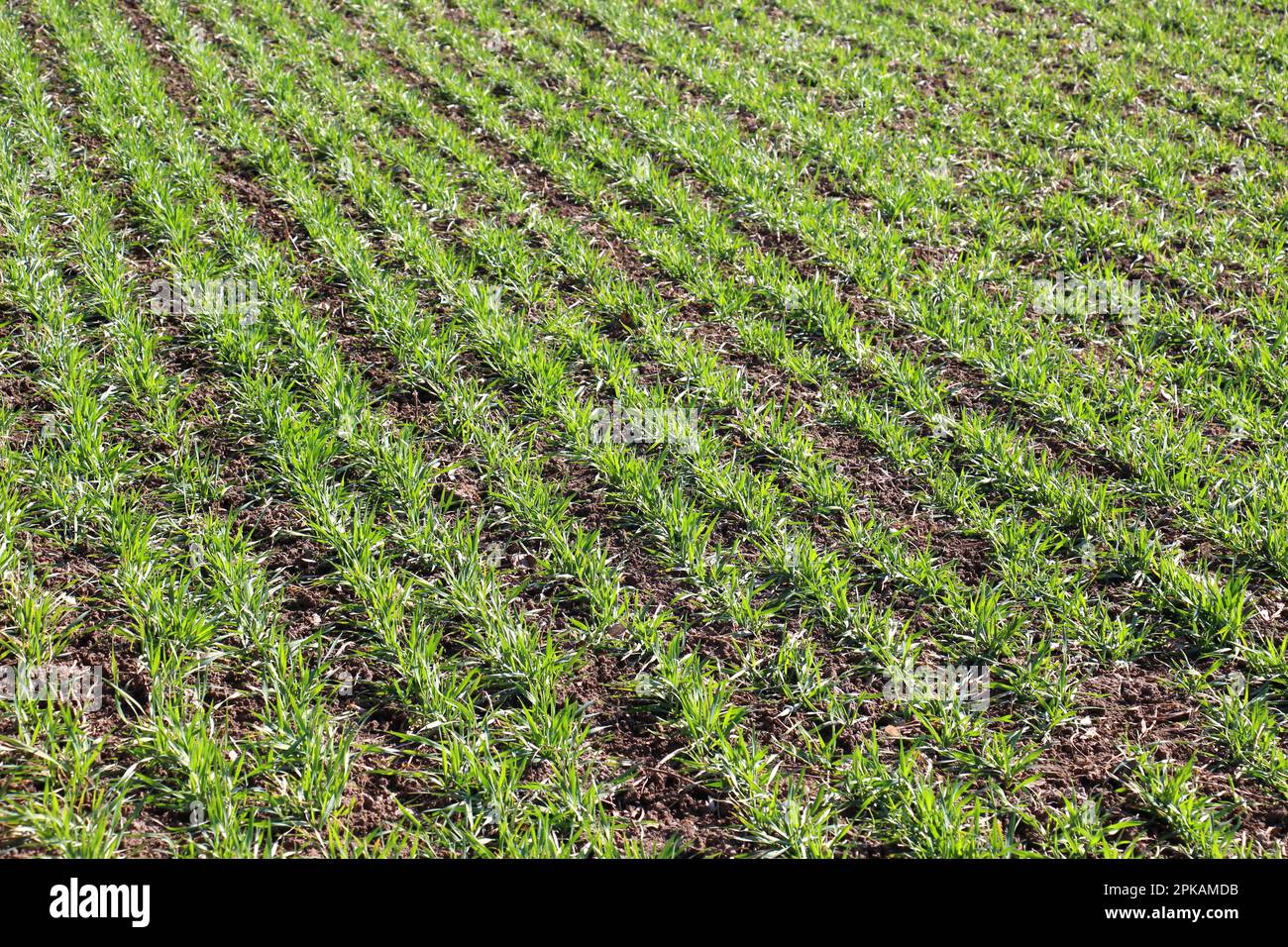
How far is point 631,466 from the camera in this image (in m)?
3.79

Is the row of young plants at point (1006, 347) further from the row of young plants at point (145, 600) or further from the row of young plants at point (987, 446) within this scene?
the row of young plants at point (145, 600)

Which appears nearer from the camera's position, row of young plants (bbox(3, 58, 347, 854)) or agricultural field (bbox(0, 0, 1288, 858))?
row of young plants (bbox(3, 58, 347, 854))

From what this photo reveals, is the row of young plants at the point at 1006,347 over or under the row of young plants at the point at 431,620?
over

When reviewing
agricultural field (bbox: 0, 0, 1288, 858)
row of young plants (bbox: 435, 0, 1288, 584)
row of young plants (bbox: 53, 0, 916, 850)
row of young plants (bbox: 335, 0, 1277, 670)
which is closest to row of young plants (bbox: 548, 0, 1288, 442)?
agricultural field (bbox: 0, 0, 1288, 858)

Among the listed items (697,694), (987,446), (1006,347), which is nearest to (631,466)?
(697,694)

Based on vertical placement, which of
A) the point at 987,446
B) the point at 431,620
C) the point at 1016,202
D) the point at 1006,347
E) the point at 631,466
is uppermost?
the point at 1016,202

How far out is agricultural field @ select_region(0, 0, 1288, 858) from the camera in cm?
280

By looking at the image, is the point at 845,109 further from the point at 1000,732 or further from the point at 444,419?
the point at 1000,732

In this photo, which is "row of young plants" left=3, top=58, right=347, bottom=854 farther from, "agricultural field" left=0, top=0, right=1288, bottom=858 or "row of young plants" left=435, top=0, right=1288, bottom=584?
"row of young plants" left=435, top=0, right=1288, bottom=584

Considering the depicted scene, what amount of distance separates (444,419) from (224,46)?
170 inches

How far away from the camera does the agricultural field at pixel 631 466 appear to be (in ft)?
9.20

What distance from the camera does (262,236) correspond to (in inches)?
198

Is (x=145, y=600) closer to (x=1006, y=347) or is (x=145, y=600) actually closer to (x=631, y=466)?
(x=631, y=466)

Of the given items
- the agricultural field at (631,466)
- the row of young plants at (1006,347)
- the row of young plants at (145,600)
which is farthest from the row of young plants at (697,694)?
the row of young plants at (1006,347)
